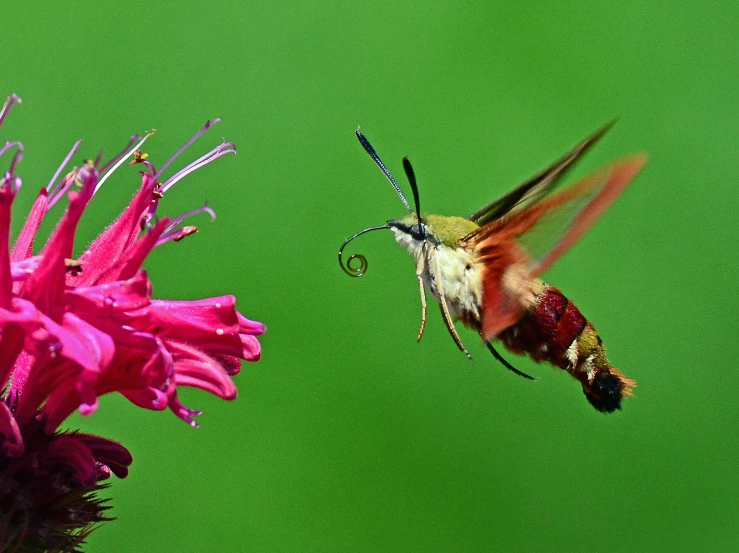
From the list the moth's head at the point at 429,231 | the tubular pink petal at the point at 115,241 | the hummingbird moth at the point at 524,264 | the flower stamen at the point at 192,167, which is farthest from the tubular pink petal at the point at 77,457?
the moth's head at the point at 429,231

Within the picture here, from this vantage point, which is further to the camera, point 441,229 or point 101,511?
point 441,229

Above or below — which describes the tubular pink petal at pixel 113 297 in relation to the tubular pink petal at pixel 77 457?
above

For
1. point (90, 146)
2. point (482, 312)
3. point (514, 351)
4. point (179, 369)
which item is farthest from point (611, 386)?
point (90, 146)

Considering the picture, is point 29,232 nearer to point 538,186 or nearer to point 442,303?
point 442,303

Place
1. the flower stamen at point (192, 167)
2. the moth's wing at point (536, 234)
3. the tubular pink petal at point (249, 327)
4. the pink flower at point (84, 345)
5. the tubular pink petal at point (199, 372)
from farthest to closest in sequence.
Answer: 1. the flower stamen at point (192, 167)
2. the moth's wing at point (536, 234)
3. the tubular pink petal at point (249, 327)
4. the tubular pink petal at point (199, 372)
5. the pink flower at point (84, 345)

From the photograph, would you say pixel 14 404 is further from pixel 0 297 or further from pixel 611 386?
pixel 611 386

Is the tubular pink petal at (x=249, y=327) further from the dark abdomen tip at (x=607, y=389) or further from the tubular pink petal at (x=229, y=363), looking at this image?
the dark abdomen tip at (x=607, y=389)
